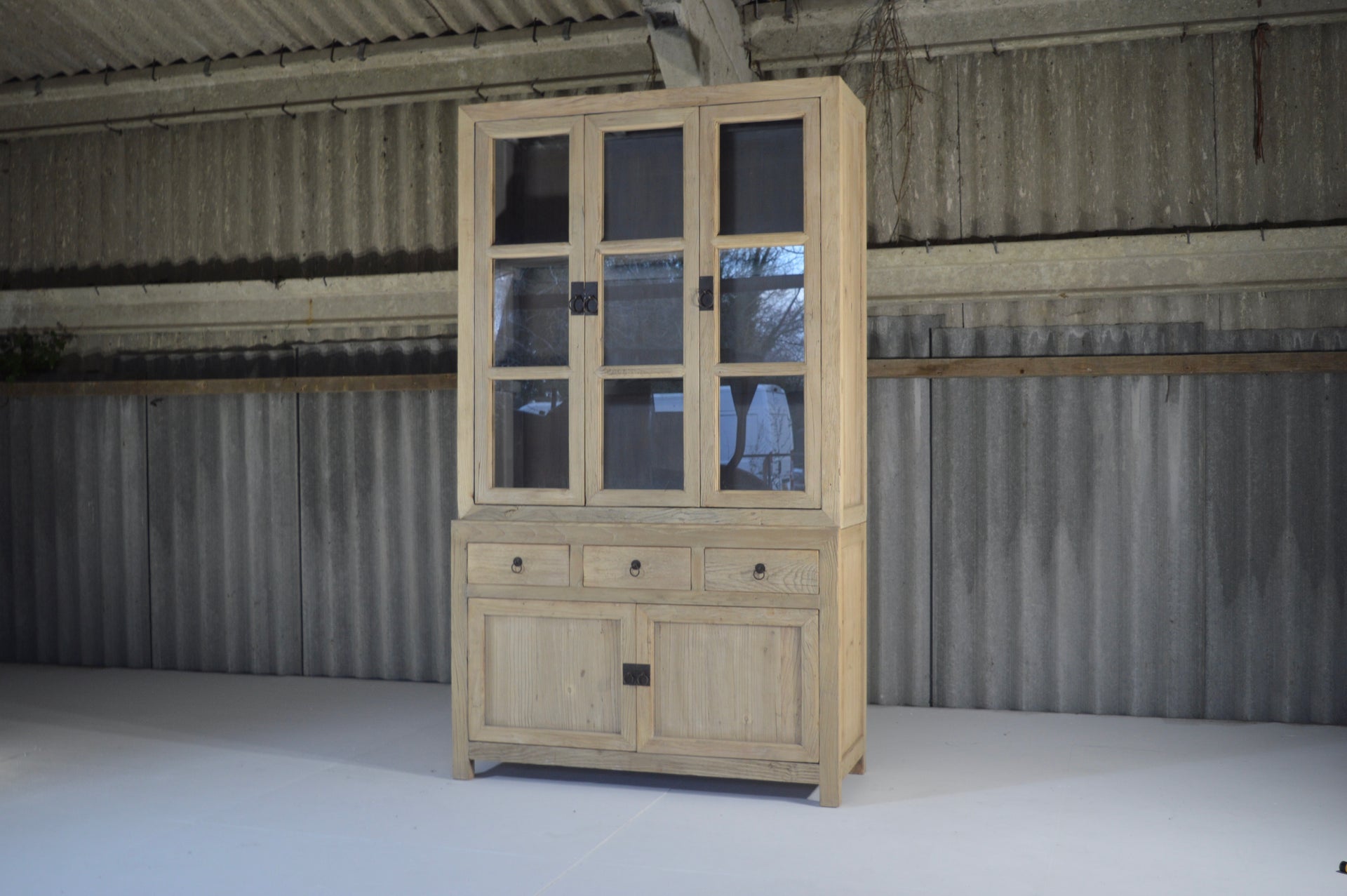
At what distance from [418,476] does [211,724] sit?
1.52 meters

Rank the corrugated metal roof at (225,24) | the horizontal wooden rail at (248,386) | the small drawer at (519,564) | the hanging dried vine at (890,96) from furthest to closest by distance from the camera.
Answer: the horizontal wooden rail at (248,386), the corrugated metal roof at (225,24), the hanging dried vine at (890,96), the small drawer at (519,564)

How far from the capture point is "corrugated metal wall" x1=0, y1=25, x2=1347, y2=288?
4887 mm

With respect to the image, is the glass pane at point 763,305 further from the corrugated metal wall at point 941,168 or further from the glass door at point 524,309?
the corrugated metal wall at point 941,168

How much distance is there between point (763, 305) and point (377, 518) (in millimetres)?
2867

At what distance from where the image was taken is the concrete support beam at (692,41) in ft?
14.6

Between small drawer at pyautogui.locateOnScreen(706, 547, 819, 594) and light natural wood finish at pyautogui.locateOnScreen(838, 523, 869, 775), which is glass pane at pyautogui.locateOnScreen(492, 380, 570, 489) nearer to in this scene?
small drawer at pyautogui.locateOnScreen(706, 547, 819, 594)

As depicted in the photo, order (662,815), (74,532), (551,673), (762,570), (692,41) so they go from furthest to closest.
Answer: (74,532) < (692,41) < (551,673) < (762,570) < (662,815)

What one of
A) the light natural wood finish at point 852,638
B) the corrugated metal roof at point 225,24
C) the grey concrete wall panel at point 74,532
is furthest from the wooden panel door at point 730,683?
the grey concrete wall panel at point 74,532

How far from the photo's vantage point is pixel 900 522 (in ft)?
17.4

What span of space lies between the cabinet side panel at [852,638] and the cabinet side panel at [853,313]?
0.10 meters

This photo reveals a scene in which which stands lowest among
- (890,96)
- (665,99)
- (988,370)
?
(988,370)

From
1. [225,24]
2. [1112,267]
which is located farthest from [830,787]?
[225,24]

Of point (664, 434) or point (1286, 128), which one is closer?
point (664, 434)

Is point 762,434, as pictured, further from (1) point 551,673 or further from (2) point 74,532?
(2) point 74,532
